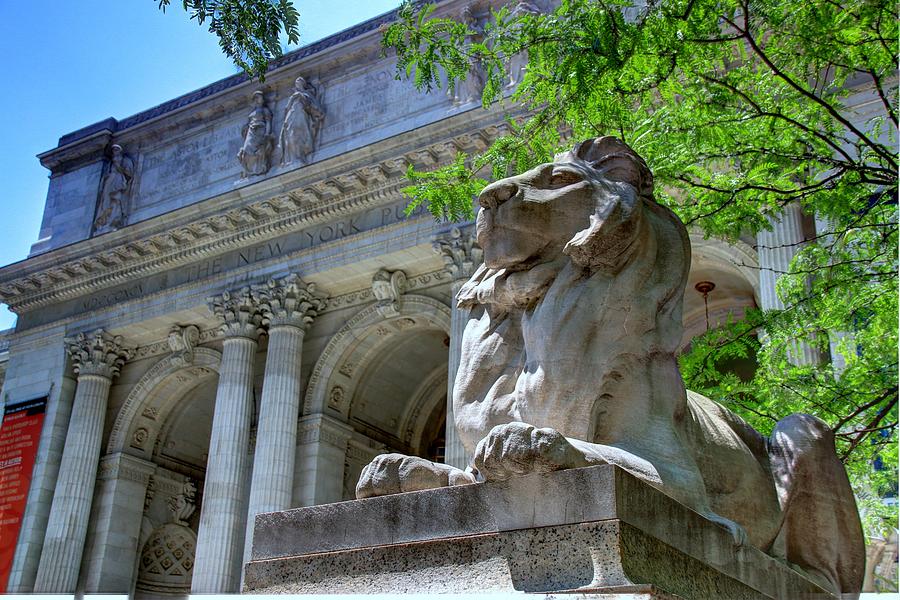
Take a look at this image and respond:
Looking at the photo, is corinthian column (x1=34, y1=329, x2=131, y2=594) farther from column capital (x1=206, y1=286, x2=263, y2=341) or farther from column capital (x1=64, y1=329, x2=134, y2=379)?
column capital (x1=206, y1=286, x2=263, y2=341)

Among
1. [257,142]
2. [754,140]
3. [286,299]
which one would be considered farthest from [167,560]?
[754,140]

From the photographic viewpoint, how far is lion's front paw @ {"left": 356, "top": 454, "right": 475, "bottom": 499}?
383cm

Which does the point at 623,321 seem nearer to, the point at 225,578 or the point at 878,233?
the point at 878,233

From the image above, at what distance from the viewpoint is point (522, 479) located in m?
3.29

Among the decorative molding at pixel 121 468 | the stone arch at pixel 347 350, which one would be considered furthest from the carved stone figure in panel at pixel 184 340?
the stone arch at pixel 347 350

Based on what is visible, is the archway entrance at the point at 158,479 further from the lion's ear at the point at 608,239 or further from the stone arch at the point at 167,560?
the lion's ear at the point at 608,239

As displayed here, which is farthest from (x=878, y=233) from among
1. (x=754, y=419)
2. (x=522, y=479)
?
(x=522, y=479)

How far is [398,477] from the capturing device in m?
3.85

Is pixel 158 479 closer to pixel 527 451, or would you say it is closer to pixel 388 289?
pixel 388 289

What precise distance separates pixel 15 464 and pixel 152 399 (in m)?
3.77

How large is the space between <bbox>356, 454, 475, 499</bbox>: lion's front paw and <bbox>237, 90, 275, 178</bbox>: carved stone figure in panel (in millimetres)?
22509

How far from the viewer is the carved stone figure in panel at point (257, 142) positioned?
25.8 meters

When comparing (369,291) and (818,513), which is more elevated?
(369,291)

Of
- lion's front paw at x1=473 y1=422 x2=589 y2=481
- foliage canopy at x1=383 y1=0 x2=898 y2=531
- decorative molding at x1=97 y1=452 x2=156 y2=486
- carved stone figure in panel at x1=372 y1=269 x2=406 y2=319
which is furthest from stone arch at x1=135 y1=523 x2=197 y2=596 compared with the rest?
lion's front paw at x1=473 y1=422 x2=589 y2=481
